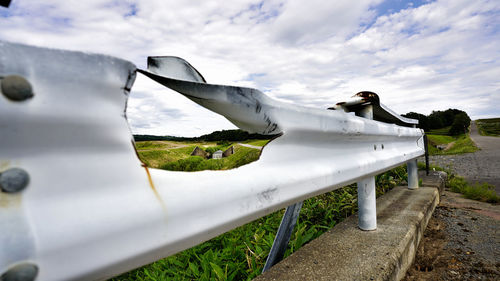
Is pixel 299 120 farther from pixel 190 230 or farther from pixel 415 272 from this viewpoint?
pixel 415 272

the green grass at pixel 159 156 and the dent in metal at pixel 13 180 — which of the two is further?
the green grass at pixel 159 156

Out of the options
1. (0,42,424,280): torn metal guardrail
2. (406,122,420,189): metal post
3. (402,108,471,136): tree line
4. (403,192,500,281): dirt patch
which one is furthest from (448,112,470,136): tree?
(0,42,424,280): torn metal guardrail

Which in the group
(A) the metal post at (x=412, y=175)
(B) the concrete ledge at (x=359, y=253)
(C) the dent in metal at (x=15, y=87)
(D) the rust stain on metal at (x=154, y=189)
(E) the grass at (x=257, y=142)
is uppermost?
(C) the dent in metal at (x=15, y=87)

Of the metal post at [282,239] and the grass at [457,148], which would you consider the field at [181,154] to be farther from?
the grass at [457,148]

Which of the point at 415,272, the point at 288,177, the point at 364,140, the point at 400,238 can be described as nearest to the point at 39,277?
the point at 288,177

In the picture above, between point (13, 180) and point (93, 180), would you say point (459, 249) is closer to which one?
point (93, 180)

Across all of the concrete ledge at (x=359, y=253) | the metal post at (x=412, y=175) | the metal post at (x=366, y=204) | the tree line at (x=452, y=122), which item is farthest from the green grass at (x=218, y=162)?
the tree line at (x=452, y=122)

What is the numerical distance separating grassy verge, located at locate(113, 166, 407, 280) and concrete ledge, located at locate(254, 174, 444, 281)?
1.12ft

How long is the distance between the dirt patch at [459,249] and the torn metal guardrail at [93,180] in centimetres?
136

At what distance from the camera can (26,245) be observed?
387 mm

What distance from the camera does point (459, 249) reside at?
5.66 ft

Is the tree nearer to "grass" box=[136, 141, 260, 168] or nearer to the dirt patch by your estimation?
the dirt patch

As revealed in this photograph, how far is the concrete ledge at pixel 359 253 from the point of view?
112 centimetres

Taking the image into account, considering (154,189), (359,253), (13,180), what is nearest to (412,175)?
(359,253)
